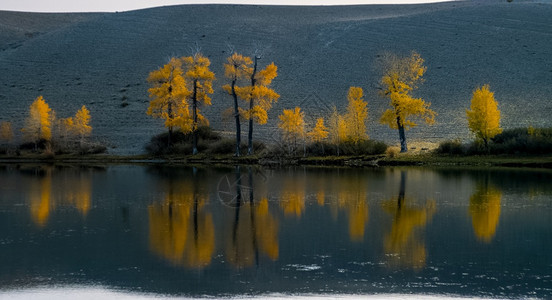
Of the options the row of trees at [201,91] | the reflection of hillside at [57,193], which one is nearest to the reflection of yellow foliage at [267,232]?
the reflection of hillside at [57,193]

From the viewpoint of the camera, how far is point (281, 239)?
1481cm

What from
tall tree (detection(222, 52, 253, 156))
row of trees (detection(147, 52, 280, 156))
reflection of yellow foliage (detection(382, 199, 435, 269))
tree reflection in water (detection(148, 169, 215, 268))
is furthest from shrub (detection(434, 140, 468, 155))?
tree reflection in water (detection(148, 169, 215, 268))

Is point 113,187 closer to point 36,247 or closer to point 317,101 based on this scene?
point 36,247

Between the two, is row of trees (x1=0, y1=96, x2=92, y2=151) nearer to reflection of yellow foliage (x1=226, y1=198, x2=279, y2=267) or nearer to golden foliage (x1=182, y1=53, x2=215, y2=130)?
golden foliage (x1=182, y1=53, x2=215, y2=130)

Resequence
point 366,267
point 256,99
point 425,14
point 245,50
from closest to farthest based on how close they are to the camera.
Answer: point 366,267, point 256,99, point 245,50, point 425,14

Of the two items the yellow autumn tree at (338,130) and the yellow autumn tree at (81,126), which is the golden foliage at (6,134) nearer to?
the yellow autumn tree at (81,126)

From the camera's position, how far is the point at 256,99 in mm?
45969

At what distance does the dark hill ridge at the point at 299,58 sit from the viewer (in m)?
59.2

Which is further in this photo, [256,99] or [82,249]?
[256,99]

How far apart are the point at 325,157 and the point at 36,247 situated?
29.8 metres

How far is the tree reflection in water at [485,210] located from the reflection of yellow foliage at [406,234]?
1.24m

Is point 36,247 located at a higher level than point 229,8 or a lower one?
lower

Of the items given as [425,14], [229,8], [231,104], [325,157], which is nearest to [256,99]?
[325,157]

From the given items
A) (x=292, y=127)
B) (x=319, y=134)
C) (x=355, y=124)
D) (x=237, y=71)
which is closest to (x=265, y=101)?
(x=237, y=71)
